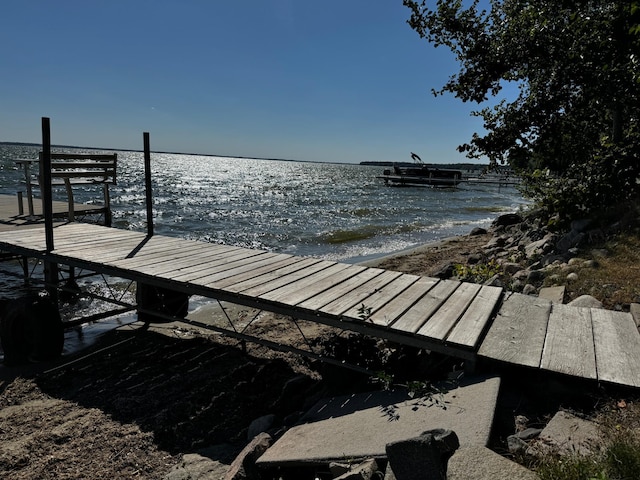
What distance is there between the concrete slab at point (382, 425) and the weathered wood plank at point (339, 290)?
1014mm

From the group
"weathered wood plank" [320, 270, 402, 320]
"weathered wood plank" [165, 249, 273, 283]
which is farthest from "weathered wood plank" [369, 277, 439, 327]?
"weathered wood plank" [165, 249, 273, 283]

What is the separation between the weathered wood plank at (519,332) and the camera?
10.0 feet

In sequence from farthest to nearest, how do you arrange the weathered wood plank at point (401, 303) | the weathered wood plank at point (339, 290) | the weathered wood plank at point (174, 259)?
the weathered wood plank at point (174, 259)
the weathered wood plank at point (339, 290)
the weathered wood plank at point (401, 303)

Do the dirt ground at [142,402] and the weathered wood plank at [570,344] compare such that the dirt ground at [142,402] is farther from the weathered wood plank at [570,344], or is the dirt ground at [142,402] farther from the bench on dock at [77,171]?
the bench on dock at [77,171]

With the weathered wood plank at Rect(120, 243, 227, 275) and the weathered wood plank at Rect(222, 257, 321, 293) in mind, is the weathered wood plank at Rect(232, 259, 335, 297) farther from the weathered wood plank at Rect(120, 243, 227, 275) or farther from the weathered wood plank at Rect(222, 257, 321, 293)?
the weathered wood plank at Rect(120, 243, 227, 275)

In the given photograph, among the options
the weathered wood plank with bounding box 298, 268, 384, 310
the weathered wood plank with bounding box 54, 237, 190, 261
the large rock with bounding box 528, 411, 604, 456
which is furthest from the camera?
the weathered wood plank with bounding box 54, 237, 190, 261

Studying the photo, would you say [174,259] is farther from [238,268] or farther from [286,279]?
[286,279]

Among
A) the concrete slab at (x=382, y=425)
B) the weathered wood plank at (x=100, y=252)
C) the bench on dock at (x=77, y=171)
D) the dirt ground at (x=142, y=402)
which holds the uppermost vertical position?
the bench on dock at (x=77, y=171)

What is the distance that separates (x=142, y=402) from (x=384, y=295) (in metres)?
2.78

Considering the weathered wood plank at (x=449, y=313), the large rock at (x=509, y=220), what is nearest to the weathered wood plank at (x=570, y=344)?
the weathered wood plank at (x=449, y=313)

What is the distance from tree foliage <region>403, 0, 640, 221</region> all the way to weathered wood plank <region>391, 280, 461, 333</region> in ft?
14.4

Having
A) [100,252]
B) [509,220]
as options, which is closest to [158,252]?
[100,252]

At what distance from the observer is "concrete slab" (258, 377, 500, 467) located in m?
2.50

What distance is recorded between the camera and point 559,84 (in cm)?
864
